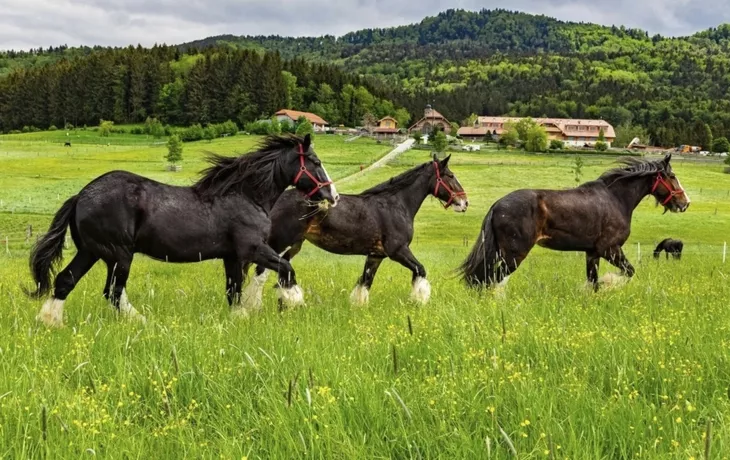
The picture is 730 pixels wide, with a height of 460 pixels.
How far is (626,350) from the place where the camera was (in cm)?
467

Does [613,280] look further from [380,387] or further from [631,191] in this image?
[380,387]

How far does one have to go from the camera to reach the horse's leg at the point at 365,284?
30.8 feet

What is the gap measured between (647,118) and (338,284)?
698 feet

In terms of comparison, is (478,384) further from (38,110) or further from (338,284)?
(38,110)

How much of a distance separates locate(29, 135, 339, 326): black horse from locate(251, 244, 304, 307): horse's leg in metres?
0.01

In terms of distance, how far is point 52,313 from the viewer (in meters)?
6.93

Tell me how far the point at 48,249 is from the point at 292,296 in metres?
3.28

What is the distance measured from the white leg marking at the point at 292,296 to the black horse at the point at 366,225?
3.58 feet

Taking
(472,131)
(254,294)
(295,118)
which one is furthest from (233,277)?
(472,131)

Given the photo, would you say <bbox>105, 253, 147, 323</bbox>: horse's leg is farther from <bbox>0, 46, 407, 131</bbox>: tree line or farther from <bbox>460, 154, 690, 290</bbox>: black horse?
<bbox>0, 46, 407, 131</bbox>: tree line

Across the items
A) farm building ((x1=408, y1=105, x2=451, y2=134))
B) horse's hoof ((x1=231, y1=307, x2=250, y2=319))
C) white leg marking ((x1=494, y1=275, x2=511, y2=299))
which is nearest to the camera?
horse's hoof ((x1=231, y1=307, x2=250, y2=319))

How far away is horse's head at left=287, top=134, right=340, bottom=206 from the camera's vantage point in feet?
29.3

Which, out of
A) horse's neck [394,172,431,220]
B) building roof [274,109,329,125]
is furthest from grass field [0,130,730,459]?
building roof [274,109,329,125]

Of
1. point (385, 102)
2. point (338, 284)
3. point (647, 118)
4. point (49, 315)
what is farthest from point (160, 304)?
point (647, 118)
